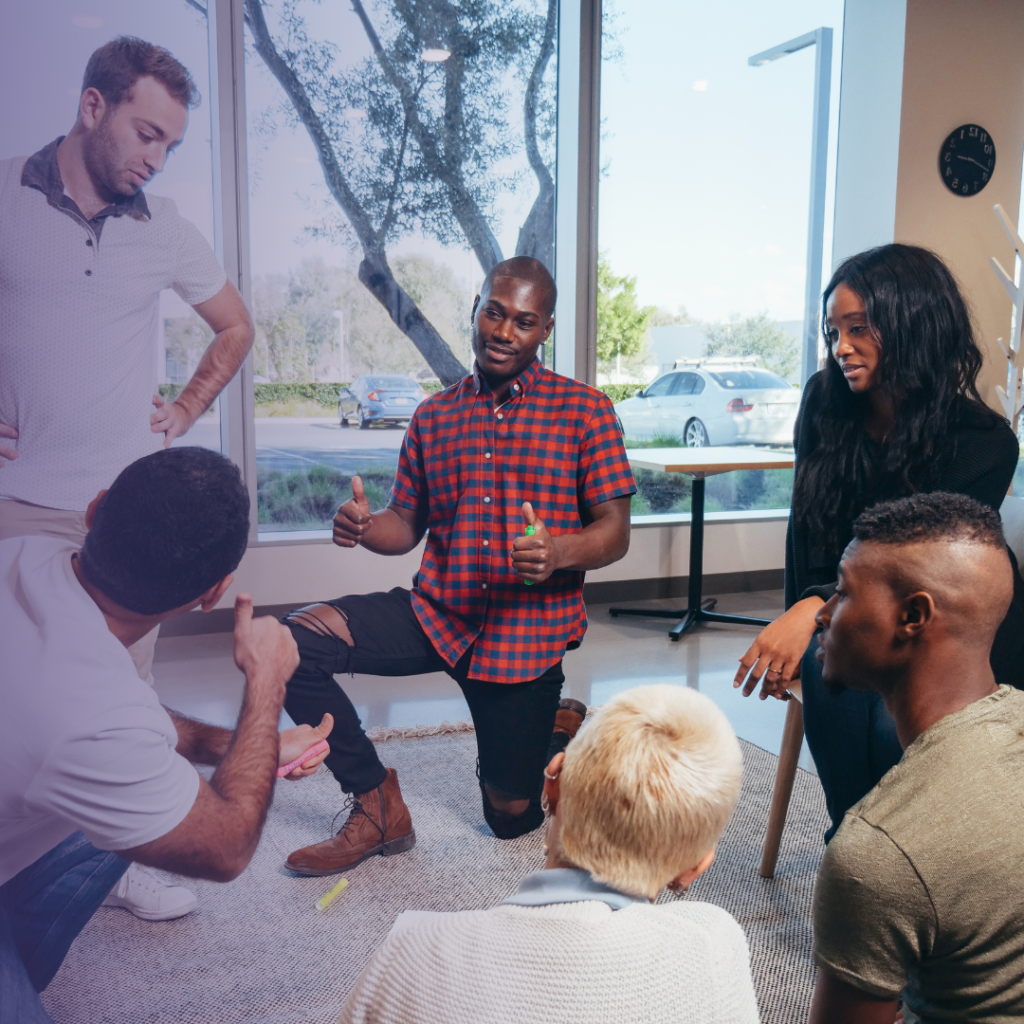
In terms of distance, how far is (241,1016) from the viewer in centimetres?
157

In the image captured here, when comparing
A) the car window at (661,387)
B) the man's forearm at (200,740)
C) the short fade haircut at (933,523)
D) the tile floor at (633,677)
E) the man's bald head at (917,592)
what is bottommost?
the tile floor at (633,677)

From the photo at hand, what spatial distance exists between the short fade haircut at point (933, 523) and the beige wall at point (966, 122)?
156 inches

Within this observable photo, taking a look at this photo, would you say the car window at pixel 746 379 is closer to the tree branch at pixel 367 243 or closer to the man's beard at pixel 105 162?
the tree branch at pixel 367 243

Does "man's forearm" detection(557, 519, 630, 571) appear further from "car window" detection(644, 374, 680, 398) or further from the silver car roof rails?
the silver car roof rails

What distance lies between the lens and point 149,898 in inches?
60.2

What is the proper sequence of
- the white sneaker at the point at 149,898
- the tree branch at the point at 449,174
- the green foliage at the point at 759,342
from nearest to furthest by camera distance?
the white sneaker at the point at 149,898
the tree branch at the point at 449,174
the green foliage at the point at 759,342

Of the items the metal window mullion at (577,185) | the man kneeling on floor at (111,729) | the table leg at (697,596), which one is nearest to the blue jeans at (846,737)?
the man kneeling on floor at (111,729)

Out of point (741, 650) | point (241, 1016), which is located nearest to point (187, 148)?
point (241, 1016)

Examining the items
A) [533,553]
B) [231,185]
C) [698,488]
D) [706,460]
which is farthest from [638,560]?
[231,185]

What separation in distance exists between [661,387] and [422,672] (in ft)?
10.3

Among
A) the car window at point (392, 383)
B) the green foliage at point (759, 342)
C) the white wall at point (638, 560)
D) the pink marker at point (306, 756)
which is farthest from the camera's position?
the green foliage at point (759, 342)

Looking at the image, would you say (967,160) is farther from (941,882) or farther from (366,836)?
(941,882)

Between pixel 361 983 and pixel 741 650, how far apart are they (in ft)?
10.9

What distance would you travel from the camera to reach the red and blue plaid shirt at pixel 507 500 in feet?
7.22
